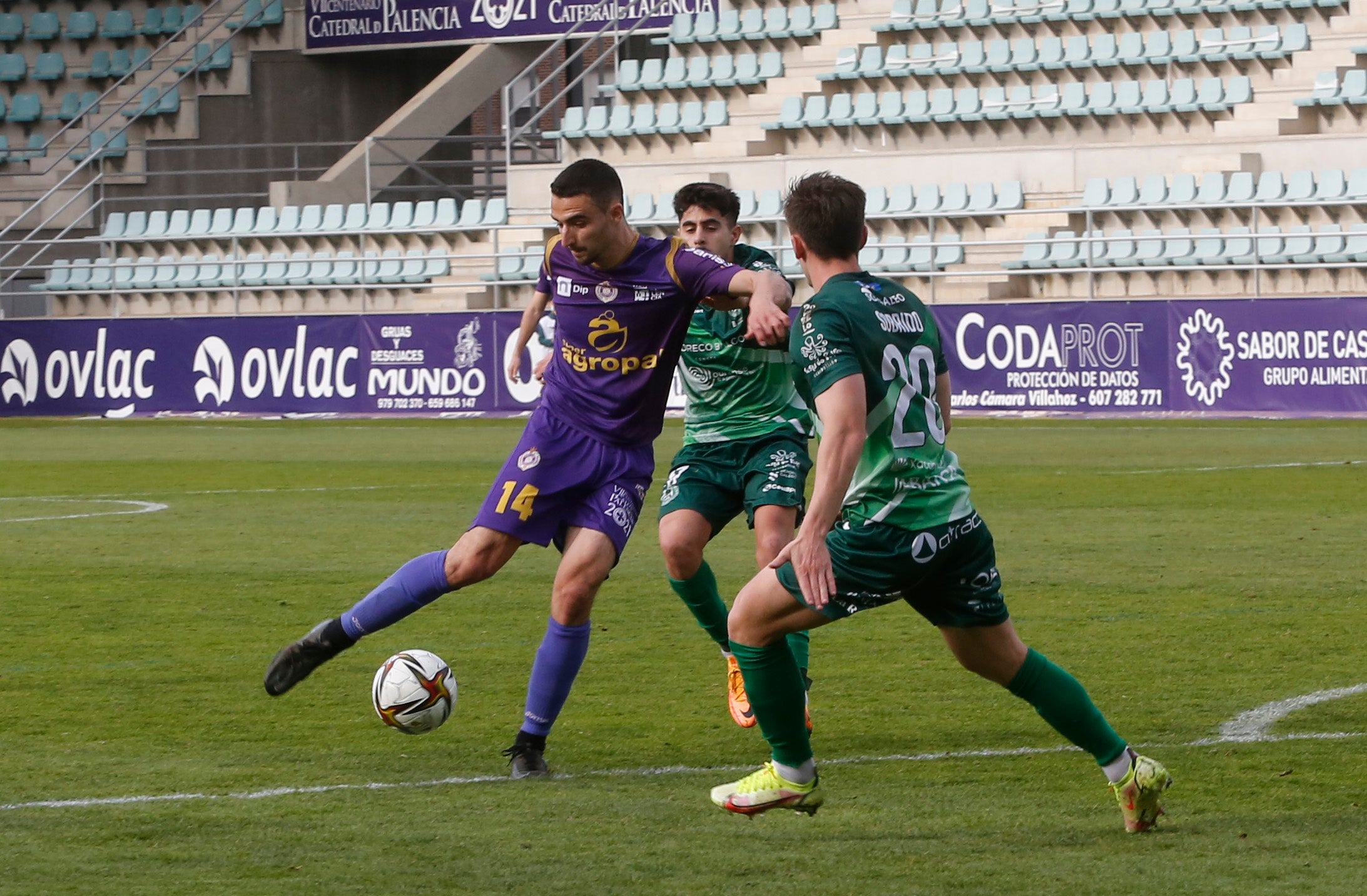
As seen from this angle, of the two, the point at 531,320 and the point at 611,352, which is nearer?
the point at 611,352

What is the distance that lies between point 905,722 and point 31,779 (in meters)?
2.68

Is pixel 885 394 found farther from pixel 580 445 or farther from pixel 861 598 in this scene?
pixel 580 445

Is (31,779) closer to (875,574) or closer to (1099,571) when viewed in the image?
(875,574)

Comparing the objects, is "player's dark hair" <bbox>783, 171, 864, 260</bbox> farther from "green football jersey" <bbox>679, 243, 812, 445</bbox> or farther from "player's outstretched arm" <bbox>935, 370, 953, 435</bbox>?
"green football jersey" <bbox>679, 243, 812, 445</bbox>

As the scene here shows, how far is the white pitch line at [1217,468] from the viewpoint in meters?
15.5

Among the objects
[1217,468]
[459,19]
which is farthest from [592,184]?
[459,19]

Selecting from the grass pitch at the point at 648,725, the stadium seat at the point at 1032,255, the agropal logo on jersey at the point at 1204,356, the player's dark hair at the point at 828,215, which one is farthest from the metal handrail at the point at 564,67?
the player's dark hair at the point at 828,215

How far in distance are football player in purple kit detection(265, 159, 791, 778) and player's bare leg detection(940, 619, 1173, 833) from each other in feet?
4.16

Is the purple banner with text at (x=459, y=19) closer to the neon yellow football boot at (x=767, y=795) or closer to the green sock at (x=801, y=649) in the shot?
the green sock at (x=801, y=649)

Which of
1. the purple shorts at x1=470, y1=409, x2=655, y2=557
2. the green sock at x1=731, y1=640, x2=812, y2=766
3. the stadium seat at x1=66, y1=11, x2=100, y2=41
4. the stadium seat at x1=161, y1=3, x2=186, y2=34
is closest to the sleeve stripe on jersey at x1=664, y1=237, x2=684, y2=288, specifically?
the purple shorts at x1=470, y1=409, x2=655, y2=557

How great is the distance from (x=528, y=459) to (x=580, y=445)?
6.5 inches

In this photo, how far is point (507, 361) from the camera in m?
25.1

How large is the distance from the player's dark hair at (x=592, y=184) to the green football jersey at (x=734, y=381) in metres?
1.11

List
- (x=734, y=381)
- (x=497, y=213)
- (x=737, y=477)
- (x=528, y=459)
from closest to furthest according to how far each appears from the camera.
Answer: (x=528, y=459)
(x=737, y=477)
(x=734, y=381)
(x=497, y=213)
